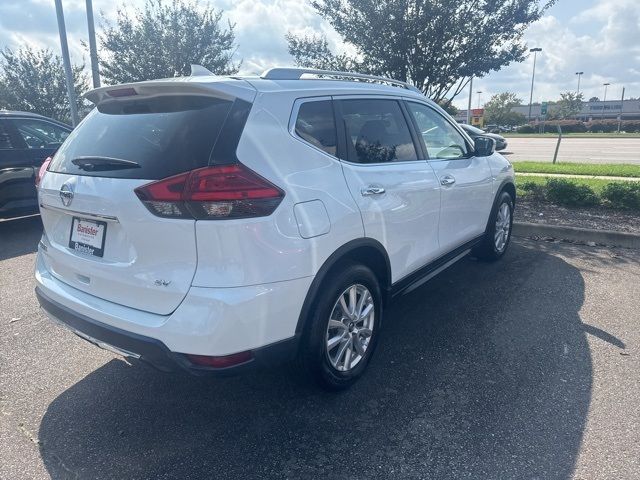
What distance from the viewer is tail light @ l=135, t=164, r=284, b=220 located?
221 cm

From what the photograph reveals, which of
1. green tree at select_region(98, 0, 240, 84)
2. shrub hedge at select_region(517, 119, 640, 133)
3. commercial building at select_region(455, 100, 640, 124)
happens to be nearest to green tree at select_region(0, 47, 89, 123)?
green tree at select_region(98, 0, 240, 84)

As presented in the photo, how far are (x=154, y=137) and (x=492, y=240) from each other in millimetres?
3854

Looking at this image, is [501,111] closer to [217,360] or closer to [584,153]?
[584,153]

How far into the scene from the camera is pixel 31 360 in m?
3.42

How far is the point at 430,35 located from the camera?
7980mm

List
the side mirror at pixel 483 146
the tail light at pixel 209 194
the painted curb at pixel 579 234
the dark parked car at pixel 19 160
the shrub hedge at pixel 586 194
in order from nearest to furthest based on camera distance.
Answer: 1. the tail light at pixel 209 194
2. the side mirror at pixel 483 146
3. the painted curb at pixel 579 234
4. the dark parked car at pixel 19 160
5. the shrub hedge at pixel 586 194

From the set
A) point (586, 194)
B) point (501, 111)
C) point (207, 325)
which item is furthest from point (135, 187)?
point (501, 111)

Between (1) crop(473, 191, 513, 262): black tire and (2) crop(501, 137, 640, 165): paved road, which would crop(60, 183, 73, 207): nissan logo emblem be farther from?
(2) crop(501, 137, 640, 165): paved road

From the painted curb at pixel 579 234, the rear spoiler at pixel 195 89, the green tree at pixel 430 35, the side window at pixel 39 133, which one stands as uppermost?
the green tree at pixel 430 35

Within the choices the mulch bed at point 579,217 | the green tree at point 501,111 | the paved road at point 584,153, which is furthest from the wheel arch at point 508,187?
the green tree at point 501,111

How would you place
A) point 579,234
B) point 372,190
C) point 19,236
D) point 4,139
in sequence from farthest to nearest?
point 19,236 < point 4,139 < point 579,234 < point 372,190

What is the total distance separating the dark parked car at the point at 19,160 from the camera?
266 inches

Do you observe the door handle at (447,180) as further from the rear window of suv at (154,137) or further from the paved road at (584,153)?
the paved road at (584,153)

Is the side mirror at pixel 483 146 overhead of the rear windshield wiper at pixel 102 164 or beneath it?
beneath
